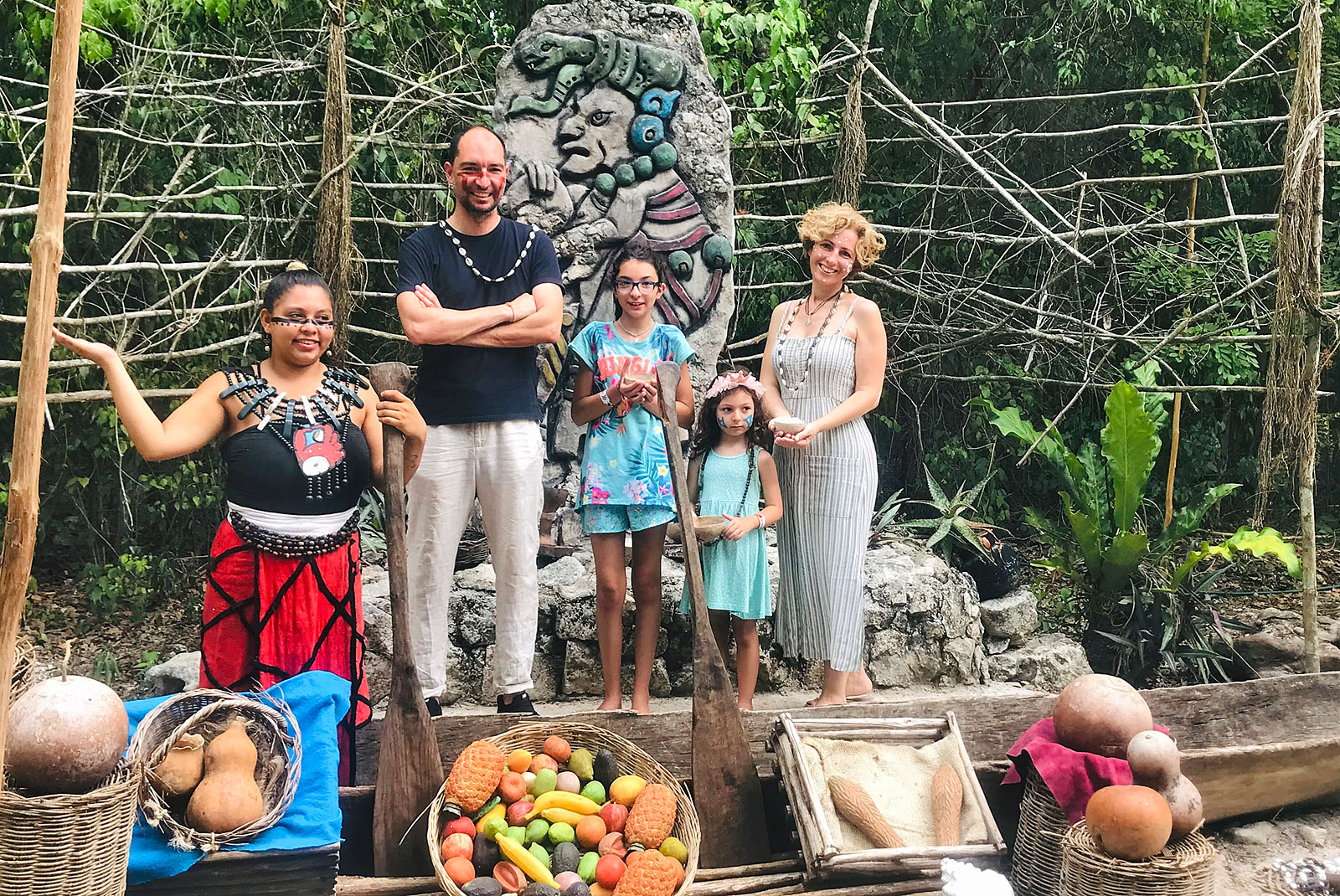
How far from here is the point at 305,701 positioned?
253 centimetres

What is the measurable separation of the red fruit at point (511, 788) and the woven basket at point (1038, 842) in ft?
4.05

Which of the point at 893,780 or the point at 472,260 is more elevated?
the point at 472,260

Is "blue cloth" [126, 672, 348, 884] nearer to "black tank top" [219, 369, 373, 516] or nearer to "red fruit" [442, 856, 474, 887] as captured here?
"red fruit" [442, 856, 474, 887]

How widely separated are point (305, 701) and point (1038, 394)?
18.9 feet

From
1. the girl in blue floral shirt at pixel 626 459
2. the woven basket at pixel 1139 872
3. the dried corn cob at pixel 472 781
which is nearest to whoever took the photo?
the woven basket at pixel 1139 872

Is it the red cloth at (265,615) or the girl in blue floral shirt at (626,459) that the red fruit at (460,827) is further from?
the girl in blue floral shirt at (626,459)

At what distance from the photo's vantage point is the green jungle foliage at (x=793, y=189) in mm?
5195

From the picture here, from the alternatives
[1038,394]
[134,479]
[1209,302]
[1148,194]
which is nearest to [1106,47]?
[1148,194]

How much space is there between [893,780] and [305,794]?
1.45 metres

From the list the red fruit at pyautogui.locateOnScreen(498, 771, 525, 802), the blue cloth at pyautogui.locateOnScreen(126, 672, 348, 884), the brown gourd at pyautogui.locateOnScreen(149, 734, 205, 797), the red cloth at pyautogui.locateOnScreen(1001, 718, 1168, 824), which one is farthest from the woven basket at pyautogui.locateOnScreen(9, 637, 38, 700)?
the red cloth at pyautogui.locateOnScreen(1001, 718, 1168, 824)

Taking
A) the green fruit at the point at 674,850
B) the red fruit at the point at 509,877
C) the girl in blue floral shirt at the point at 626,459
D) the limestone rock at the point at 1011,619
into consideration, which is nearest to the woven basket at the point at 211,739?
the red fruit at the point at 509,877

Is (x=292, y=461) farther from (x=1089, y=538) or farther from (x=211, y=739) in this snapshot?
(x=1089, y=538)

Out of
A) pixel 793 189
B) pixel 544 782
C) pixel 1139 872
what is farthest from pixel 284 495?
pixel 793 189

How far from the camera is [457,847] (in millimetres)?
2432
